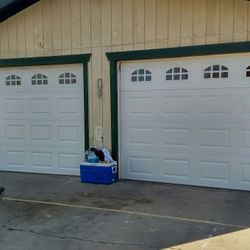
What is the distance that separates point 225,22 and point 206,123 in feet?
5.49

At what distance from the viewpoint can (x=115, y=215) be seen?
4754 mm

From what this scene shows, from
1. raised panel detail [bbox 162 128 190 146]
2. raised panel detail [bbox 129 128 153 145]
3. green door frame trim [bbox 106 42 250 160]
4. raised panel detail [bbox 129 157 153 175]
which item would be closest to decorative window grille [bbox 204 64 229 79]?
green door frame trim [bbox 106 42 250 160]

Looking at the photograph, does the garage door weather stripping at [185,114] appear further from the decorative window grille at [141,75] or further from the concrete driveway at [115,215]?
the concrete driveway at [115,215]

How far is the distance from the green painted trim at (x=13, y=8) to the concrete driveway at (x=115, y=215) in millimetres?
3342

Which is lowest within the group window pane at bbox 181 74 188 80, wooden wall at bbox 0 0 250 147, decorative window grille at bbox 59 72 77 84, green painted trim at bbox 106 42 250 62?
Result: window pane at bbox 181 74 188 80

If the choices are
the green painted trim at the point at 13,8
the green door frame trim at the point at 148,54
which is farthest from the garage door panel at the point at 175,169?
the green painted trim at the point at 13,8

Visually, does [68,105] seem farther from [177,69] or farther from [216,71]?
[216,71]

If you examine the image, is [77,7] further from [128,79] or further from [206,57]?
[206,57]

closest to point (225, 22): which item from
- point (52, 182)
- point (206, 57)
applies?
point (206, 57)

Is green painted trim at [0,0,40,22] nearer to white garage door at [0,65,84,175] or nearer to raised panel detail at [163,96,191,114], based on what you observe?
white garage door at [0,65,84,175]

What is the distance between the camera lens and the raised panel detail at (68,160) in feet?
23.5

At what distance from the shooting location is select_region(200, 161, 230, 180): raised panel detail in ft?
19.8

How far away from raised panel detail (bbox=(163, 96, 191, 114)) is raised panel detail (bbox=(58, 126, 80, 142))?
186cm

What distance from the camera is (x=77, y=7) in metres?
6.83
